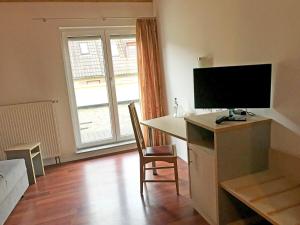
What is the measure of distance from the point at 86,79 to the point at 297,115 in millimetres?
3137

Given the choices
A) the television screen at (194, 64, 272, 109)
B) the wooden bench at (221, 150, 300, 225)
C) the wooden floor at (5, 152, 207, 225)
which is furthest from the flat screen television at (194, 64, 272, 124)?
the wooden floor at (5, 152, 207, 225)

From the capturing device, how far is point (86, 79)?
4258 millimetres

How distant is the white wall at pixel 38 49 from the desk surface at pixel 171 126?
5.37 feet

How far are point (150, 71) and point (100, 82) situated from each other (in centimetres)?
83

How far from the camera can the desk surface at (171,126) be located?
2.69 m

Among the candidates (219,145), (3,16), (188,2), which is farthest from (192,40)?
(3,16)

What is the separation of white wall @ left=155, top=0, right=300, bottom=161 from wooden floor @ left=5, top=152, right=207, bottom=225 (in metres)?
1.12

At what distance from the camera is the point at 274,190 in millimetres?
1947

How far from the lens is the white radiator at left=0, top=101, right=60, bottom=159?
3.70 meters

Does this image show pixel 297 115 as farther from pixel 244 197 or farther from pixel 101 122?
pixel 101 122

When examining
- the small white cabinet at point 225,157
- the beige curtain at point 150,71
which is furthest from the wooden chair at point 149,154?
the beige curtain at point 150,71

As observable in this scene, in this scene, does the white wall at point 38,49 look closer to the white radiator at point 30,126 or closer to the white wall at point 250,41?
the white radiator at point 30,126

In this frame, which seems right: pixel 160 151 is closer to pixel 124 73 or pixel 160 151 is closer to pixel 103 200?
pixel 103 200

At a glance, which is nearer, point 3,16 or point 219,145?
point 219,145
